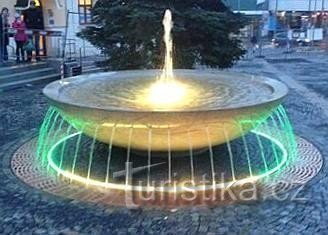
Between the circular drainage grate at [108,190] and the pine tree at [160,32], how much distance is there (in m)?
6.16

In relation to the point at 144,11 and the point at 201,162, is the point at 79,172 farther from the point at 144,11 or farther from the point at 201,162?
the point at 144,11

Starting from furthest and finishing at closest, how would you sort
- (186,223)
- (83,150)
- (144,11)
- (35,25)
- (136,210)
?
(35,25) < (144,11) < (83,150) < (136,210) < (186,223)

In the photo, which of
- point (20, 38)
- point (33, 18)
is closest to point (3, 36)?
point (20, 38)

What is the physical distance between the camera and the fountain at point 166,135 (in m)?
5.40

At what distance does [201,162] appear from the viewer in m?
6.57

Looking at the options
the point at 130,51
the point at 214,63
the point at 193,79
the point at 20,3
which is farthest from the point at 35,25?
the point at 193,79

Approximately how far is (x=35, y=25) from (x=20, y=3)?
75.2 inches

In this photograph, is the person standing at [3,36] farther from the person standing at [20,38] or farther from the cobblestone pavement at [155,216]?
the cobblestone pavement at [155,216]

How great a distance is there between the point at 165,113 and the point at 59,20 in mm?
16632

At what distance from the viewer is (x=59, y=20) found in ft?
67.6

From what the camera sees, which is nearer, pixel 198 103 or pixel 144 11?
pixel 198 103

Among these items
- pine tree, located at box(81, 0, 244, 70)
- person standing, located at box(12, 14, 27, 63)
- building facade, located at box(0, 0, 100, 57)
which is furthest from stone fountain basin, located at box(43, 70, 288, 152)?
building facade, located at box(0, 0, 100, 57)

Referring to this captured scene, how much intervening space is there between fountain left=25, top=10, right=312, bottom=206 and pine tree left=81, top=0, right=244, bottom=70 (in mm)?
4461

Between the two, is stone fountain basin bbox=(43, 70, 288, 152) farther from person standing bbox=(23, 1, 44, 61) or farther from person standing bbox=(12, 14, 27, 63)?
person standing bbox=(23, 1, 44, 61)
